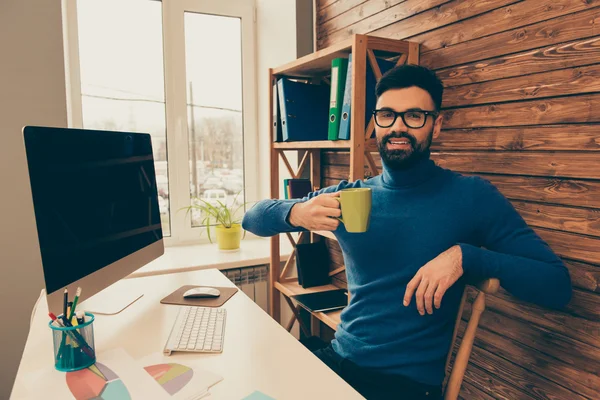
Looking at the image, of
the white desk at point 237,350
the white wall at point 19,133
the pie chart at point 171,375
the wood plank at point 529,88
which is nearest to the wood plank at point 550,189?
the wood plank at point 529,88

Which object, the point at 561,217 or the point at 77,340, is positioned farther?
the point at 561,217

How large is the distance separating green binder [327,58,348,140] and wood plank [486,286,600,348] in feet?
2.81

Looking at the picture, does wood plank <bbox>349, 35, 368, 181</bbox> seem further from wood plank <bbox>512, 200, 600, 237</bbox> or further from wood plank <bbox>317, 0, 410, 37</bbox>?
wood plank <bbox>512, 200, 600, 237</bbox>

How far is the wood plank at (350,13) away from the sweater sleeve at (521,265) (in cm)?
111

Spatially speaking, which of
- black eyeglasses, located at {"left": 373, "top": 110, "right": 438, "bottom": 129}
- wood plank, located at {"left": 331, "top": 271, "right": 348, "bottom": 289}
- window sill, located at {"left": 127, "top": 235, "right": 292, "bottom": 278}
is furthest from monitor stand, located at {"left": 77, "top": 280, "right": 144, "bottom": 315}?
wood plank, located at {"left": 331, "top": 271, "right": 348, "bottom": 289}

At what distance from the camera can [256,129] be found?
2.92 metres

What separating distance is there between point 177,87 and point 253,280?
1.28 meters

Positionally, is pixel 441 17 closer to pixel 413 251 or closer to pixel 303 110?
pixel 303 110

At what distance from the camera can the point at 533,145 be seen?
4.24 feet

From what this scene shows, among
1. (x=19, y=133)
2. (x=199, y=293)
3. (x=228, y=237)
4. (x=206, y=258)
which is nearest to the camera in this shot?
(x=199, y=293)

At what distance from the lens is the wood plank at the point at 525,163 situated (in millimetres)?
1173

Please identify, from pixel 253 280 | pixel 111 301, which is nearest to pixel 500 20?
pixel 111 301

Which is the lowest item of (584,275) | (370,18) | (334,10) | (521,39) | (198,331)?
(198,331)

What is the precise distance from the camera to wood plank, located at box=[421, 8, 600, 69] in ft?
3.75
